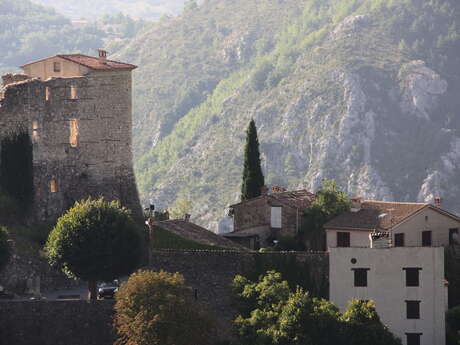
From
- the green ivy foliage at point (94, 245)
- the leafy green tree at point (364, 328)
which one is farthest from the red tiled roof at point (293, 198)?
the leafy green tree at point (364, 328)

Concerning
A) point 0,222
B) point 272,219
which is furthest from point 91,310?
point 272,219

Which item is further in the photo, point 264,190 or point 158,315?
point 264,190

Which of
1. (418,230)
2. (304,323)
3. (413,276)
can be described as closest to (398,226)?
(418,230)

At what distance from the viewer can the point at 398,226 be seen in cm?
9600

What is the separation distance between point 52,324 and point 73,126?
61.1 feet

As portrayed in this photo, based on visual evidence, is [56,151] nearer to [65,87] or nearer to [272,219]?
[65,87]

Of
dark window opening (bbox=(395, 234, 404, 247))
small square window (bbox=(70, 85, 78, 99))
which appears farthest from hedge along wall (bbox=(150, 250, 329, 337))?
small square window (bbox=(70, 85, 78, 99))

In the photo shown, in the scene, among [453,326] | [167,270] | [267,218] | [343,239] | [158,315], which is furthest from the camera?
[267,218]

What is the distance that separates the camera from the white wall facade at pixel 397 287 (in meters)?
89.0

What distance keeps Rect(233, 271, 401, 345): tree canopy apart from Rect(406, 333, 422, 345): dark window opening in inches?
107

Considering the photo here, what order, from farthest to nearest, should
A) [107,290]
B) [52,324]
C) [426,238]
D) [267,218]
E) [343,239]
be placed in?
[267,218] → [426,238] → [343,239] → [107,290] → [52,324]

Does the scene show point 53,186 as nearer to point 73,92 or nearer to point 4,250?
point 73,92

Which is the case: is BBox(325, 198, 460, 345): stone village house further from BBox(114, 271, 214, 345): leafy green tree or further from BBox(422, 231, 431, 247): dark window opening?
BBox(114, 271, 214, 345): leafy green tree

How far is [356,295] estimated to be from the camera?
8912 centimetres
